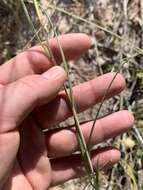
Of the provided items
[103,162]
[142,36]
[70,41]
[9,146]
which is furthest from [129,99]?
[9,146]

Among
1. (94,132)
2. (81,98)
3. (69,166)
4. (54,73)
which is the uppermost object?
(54,73)

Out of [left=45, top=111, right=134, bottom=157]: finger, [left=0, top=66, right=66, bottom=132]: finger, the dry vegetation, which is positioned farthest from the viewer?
the dry vegetation

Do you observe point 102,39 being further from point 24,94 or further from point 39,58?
point 24,94

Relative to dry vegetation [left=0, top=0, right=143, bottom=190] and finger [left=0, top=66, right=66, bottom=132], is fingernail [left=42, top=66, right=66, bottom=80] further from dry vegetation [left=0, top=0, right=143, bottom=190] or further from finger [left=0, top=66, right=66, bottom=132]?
dry vegetation [left=0, top=0, right=143, bottom=190]

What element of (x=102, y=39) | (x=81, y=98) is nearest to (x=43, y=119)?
(x=81, y=98)

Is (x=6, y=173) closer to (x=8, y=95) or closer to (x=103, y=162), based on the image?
(x=8, y=95)

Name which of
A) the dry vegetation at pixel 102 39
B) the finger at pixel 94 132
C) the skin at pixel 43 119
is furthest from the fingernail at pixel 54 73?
the dry vegetation at pixel 102 39

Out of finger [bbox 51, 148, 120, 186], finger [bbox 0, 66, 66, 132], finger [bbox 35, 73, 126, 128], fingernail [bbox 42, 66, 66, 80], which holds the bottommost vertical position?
finger [bbox 51, 148, 120, 186]

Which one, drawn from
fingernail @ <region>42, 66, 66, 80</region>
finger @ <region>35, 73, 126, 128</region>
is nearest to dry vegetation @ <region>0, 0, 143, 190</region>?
finger @ <region>35, 73, 126, 128</region>
